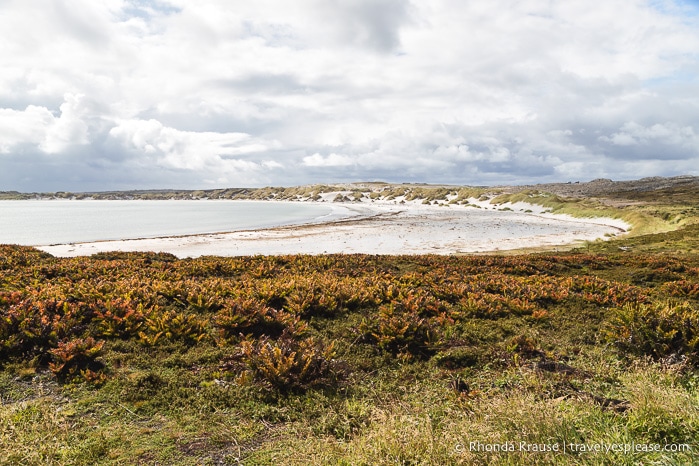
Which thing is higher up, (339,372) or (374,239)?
(339,372)

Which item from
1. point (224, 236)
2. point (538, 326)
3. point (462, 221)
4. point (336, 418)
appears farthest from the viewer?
point (462, 221)

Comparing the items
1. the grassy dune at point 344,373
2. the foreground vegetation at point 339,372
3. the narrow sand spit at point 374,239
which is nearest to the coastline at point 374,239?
the narrow sand spit at point 374,239

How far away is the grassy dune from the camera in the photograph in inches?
185

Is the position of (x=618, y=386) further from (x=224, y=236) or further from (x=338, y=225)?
(x=338, y=225)

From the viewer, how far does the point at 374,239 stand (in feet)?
126

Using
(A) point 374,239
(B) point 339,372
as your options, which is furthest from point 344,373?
(A) point 374,239

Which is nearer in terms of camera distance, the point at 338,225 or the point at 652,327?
the point at 652,327

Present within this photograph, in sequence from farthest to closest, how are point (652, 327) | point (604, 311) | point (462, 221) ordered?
point (462, 221) < point (604, 311) < point (652, 327)

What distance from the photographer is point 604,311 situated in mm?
10594

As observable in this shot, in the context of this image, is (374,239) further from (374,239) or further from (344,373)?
(344,373)

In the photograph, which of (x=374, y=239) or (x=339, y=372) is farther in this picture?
(x=374, y=239)

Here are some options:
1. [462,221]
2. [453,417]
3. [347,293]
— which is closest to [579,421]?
[453,417]

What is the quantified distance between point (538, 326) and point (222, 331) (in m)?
7.52

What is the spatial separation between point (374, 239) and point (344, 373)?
3162cm
